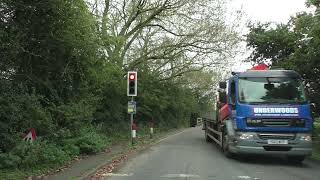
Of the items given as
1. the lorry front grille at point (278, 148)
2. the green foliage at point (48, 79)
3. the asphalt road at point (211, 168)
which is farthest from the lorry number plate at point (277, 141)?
the green foliage at point (48, 79)

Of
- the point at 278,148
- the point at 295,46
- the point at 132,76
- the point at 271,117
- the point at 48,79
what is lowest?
the point at 278,148

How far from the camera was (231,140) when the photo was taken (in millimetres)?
17250

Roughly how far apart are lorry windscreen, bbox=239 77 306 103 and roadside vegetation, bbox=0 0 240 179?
5.57 meters

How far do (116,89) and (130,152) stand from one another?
9.19 m

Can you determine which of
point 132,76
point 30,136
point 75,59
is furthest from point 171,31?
point 30,136

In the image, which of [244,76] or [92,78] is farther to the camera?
[92,78]

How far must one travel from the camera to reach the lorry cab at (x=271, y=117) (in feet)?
54.1

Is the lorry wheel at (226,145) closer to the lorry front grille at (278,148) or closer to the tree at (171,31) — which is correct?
the lorry front grille at (278,148)

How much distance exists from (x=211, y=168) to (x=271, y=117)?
281 cm

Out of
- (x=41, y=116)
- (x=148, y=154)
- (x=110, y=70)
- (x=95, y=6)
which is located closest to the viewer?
(x=41, y=116)

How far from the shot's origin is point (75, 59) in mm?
18469

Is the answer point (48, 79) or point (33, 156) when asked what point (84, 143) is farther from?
point (33, 156)

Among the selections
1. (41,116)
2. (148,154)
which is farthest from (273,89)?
(41,116)

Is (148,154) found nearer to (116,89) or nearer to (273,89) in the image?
(273,89)
